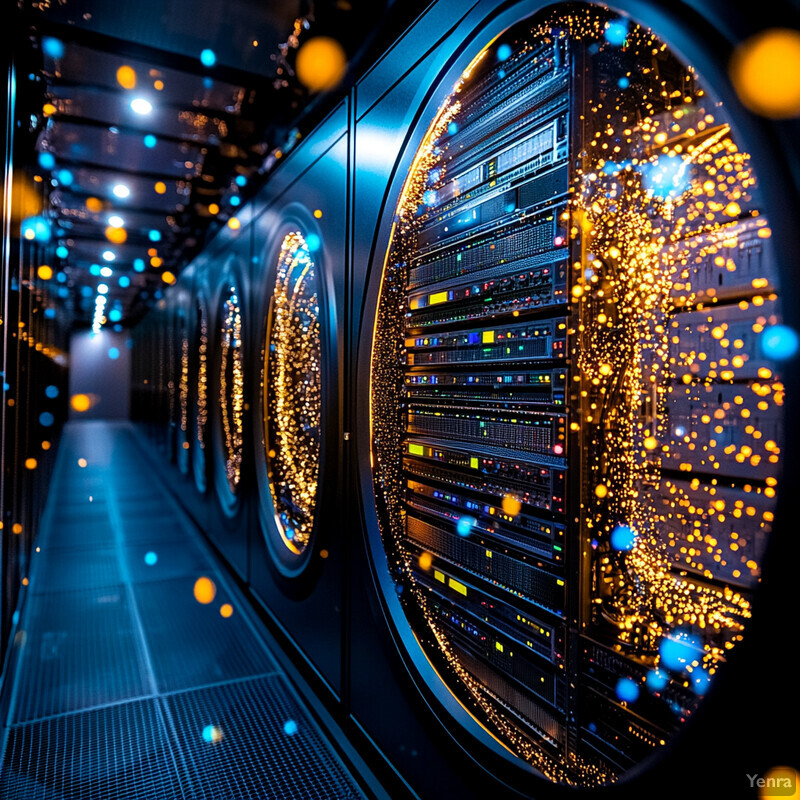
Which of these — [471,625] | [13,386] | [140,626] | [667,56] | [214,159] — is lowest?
[140,626]

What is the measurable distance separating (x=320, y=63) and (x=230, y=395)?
2119mm

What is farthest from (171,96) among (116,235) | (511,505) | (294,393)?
(116,235)

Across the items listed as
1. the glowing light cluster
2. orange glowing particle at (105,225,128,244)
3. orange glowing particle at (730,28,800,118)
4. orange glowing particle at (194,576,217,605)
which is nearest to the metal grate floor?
orange glowing particle at (194,576,217,605)

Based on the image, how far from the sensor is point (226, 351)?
387 centimetres

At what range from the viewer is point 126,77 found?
2943 millimetres

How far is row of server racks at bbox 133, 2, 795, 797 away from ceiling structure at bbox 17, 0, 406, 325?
63cm

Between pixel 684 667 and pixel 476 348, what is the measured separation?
740 mm

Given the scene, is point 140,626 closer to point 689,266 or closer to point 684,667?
point 684,667

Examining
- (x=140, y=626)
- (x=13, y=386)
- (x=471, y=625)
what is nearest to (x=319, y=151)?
(x=13, y=386)

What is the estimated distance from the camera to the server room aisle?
1.76m

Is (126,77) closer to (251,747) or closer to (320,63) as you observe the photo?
(320,63)

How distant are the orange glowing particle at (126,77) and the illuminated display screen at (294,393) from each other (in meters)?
1.22

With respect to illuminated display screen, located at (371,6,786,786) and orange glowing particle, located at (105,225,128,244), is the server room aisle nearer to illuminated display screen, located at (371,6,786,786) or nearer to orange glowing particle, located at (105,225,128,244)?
illuminated display screen, located at (371,6,786,786)

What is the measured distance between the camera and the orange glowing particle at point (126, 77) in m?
2.87
